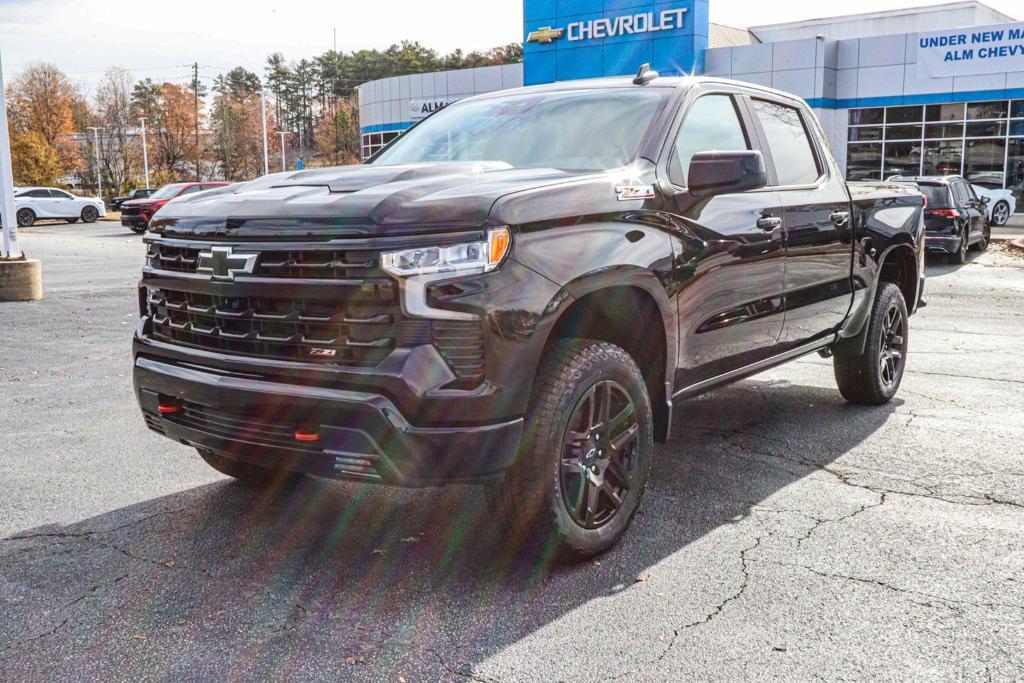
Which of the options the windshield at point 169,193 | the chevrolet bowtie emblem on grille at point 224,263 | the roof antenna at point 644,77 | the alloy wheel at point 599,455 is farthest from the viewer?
the windshield at point 169,193

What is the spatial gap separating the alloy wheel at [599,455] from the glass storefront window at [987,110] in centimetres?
3204

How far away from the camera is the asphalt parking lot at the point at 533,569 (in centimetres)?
310

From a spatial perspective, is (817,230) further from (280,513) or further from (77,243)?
(77,243)

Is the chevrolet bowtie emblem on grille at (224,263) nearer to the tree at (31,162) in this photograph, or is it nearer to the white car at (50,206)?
the white car at (50,206)

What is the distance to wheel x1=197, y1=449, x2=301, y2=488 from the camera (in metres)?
4.63

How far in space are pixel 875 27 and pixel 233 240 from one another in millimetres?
63024

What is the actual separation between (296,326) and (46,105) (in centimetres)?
7536

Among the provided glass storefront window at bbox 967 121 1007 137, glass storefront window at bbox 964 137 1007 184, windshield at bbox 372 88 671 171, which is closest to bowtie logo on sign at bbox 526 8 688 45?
glass storefront window at bbox 967 121 1007 137

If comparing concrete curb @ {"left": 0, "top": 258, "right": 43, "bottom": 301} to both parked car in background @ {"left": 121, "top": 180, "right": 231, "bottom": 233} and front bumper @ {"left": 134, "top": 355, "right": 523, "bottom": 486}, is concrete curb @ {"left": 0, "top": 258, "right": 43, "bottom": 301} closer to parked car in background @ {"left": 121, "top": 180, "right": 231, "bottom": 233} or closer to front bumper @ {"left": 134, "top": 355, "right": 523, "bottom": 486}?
front bumper @ {"left": 134, "top": 355, "right": 523, "bottom": 486}

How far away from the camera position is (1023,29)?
3016 centimetres

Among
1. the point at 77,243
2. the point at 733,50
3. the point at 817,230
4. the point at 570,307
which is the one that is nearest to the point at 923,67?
the point at 733,50

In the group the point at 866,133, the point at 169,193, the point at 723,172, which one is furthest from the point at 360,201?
the point at 866,133

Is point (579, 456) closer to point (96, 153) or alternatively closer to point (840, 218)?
point (840, 218)

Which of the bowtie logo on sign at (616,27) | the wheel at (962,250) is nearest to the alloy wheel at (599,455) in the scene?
the wheel at (962,250)
